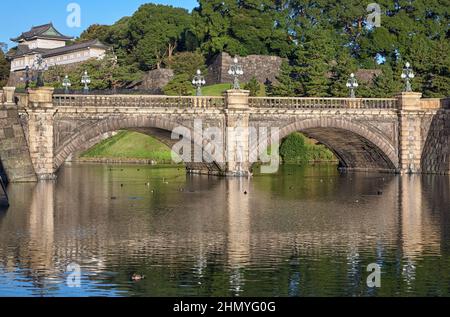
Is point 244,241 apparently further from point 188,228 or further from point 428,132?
point 428,132

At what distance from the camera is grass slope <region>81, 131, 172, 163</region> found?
114m

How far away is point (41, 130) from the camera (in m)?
68.1

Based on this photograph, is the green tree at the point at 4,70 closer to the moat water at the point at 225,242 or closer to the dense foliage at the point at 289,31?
the dense foliage at the point at 289,31

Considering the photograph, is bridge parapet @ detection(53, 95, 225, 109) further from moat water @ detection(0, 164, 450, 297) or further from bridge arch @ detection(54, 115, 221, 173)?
moat water @ detection(0, 164, 450, 297)

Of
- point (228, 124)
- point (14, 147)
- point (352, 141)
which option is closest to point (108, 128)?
point (14, 147)

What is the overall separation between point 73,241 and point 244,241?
22.6ft

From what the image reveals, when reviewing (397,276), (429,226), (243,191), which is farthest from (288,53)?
(397,276)

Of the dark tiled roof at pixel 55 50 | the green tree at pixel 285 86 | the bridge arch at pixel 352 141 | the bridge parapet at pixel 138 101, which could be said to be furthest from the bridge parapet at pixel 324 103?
the dark tiled roof at pixel 55 50

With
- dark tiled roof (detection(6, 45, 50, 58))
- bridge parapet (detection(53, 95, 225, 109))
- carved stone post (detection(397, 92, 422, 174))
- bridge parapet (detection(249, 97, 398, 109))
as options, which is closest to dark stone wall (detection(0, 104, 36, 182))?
bridge parapet (detection(53, 95, 225, 109))

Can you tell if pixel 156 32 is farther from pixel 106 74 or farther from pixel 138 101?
pixel 138 101

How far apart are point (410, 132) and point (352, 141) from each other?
5.99 m

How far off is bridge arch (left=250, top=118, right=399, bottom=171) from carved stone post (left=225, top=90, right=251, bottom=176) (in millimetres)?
1300
